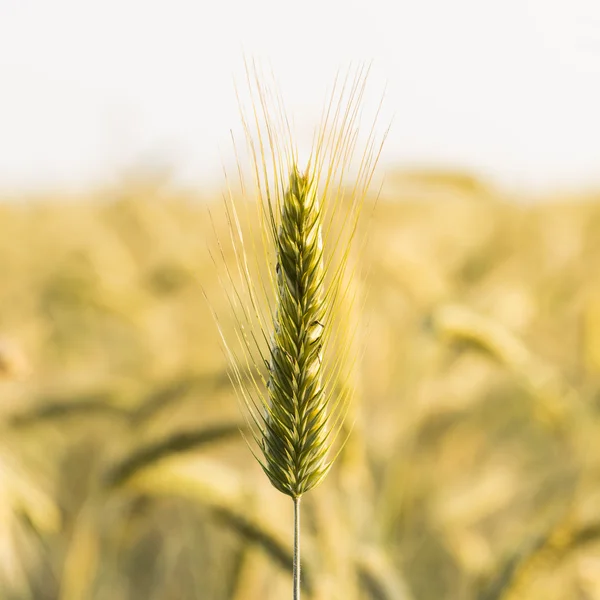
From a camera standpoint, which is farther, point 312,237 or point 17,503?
point 17,503

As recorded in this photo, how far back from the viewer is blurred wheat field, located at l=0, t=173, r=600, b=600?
6.48 feet

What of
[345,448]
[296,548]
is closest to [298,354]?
[296,548]

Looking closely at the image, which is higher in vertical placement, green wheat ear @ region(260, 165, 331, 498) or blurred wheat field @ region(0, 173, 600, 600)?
green wheat ear @ region(260, 165, 331, 498)

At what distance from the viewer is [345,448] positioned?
7.22 ft

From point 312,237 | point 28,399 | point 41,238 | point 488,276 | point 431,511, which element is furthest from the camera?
point 41,238

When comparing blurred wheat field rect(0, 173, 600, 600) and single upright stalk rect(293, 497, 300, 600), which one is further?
blurred wheat field rect(0, 173, 600, 600)

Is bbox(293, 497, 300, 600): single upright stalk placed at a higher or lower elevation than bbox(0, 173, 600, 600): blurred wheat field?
higher

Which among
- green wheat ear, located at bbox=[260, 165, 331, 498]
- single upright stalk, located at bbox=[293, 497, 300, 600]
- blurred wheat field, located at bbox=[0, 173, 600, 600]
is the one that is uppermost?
green wheat ear, located at bbox=[260, 165, 331, 498]

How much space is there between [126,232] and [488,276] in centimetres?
304

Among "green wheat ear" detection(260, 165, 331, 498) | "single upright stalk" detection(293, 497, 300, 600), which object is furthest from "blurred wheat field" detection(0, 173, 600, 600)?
"single upright stalk" detection(293, 497, 300, 600)

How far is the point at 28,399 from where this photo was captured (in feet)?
8.54

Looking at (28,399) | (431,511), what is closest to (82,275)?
(28,399)

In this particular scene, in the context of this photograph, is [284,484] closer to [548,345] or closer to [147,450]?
[147,450]

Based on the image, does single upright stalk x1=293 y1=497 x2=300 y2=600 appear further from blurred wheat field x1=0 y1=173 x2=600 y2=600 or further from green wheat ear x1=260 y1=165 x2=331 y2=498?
blurred wheat field x1=0 y1=173 x2=600 y2=600
